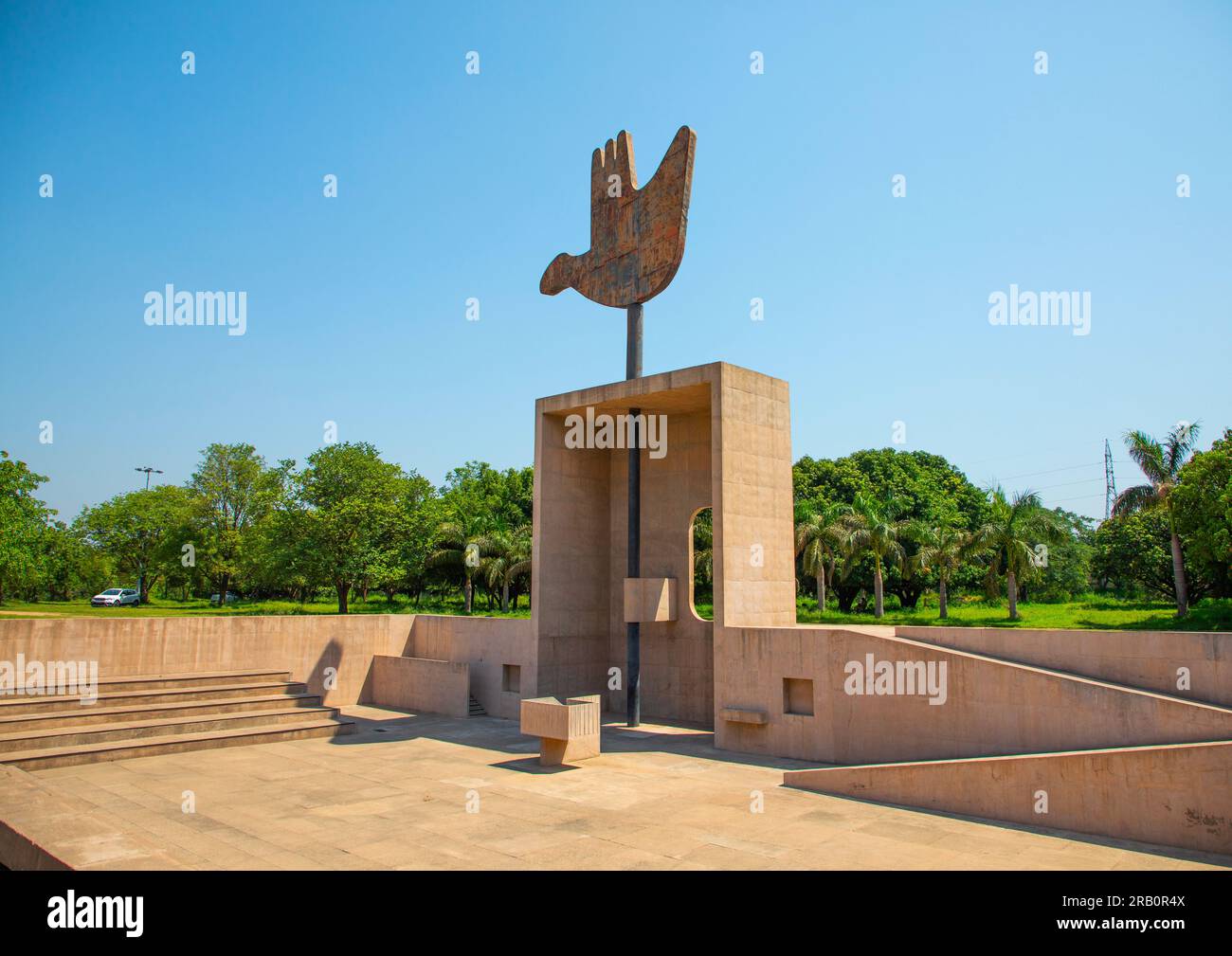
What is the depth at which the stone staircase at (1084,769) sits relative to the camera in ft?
29.6

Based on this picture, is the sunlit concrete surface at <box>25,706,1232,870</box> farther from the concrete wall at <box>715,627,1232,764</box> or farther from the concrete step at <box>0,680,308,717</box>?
the concrete step at <box>0,680,308,717</box>

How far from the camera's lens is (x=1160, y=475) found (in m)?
28.3

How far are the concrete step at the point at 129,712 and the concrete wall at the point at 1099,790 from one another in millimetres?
12726

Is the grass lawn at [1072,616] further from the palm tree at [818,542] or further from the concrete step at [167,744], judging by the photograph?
the concrete step at [167,744]

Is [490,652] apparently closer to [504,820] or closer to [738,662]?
[738,662]

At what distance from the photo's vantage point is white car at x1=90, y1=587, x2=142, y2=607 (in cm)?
4803

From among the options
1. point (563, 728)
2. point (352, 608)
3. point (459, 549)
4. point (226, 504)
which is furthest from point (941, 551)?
point (226, 504)

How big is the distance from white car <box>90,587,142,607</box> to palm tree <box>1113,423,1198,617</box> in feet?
168

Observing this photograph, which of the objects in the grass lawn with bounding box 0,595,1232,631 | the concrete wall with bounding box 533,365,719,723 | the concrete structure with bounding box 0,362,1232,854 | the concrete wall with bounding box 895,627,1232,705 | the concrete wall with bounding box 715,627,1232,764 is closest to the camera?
the concrete structure with bounding box 0,362,1232,854

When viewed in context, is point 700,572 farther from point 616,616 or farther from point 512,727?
point 512,727

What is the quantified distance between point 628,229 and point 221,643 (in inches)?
529

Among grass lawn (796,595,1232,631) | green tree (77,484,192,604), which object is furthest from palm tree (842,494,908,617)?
green tree (77,484,192,604)

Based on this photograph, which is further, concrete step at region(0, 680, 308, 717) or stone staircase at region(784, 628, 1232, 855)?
concrete step at region(0, 680, 308, 717)

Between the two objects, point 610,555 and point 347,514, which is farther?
point 347,514
